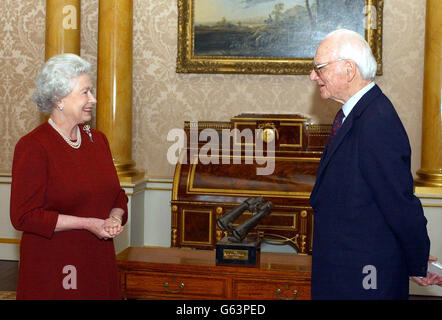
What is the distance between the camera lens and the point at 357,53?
209 cm

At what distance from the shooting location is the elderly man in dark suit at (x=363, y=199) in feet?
6.22

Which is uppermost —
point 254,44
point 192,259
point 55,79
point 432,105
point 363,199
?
point 254,44

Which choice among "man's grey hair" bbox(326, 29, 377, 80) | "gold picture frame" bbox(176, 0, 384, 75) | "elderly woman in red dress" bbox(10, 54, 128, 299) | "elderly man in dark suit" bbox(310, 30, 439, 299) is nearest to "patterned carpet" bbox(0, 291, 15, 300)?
"elderly woman in red dress" bbox(10, 54, 128, 299)

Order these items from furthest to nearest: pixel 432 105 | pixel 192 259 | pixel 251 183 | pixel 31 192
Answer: pixel 432 105 → pixel 251 183 → pixel 192 259 → pixel 31 192

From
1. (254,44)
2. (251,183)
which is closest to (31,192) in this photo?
(251,183)

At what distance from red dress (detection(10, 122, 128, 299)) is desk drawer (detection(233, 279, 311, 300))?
3.90 ft

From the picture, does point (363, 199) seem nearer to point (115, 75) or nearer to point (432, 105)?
point (432, 105)

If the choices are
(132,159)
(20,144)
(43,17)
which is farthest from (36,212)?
(43,17)

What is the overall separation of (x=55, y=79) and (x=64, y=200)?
530 millimetres

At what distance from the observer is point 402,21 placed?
17.0ft

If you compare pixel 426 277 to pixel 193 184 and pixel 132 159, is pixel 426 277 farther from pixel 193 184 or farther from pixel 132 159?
pixel 132 159

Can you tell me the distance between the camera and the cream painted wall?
5207 mm

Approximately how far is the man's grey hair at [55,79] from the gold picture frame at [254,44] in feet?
10.1

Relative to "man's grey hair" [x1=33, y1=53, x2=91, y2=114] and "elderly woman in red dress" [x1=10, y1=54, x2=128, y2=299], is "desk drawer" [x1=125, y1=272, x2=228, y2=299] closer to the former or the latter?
"elderly woman in red dress" [x1=10, y1=54, x2=128, y2=299]
